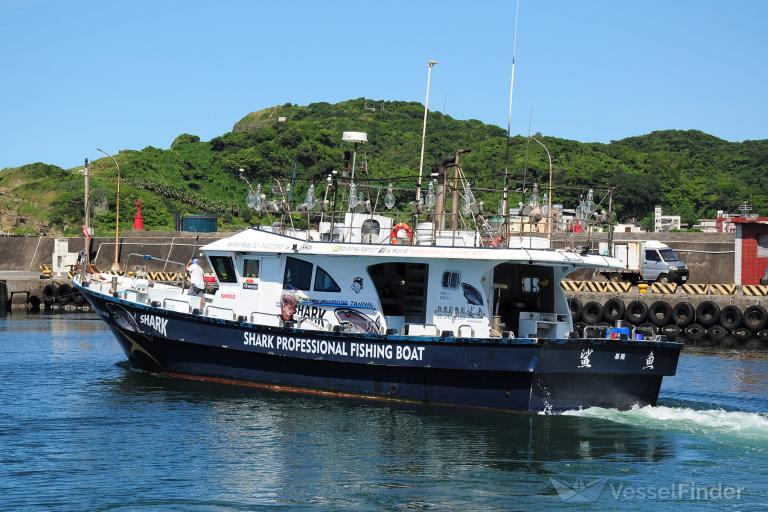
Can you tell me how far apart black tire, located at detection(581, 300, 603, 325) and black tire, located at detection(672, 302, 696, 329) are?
2.32 m

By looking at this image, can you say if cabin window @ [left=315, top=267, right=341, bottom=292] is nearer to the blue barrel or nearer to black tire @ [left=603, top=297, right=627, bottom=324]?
black tire @ [left=603, top=297, right=627, bottom=324]

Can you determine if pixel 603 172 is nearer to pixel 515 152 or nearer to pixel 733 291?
pixel 515 152

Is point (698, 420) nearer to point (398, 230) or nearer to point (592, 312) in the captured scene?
point (398, 230)

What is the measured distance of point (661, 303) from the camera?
3231 cm

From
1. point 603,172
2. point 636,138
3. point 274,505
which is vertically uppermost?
point 636,138

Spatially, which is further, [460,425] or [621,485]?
[460,425]

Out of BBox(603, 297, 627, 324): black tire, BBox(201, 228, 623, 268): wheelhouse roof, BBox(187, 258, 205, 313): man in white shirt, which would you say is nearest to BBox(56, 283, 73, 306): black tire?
BBox(603, 297, 627, 324): black tire

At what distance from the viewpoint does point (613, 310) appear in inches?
1299

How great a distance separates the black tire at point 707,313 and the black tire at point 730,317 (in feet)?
0.57

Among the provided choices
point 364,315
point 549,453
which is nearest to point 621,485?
point 549,453

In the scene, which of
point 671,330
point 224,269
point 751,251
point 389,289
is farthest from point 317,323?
point 751,251

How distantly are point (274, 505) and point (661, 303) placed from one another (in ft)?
74.2

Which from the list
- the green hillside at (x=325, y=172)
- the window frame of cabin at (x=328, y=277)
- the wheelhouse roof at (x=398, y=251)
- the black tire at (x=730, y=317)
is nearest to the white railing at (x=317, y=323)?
the window frame of cabin at (x=328, y=277)

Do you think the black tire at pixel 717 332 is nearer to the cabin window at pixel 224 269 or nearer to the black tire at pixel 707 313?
the black tire at pixel 707 313
